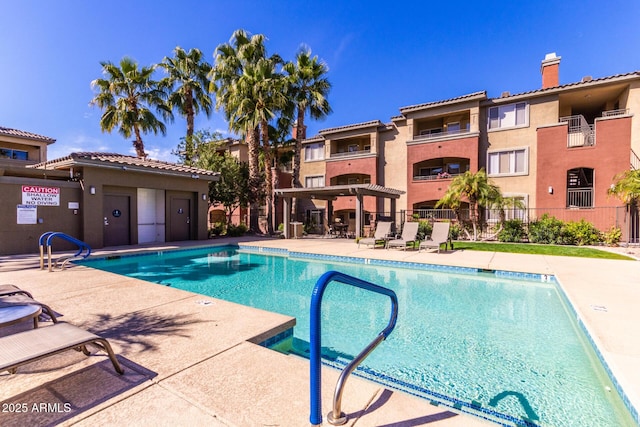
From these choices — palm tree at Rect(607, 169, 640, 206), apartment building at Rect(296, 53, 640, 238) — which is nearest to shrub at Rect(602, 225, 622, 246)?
apartment building at Rect(296, 53, 640, 238)

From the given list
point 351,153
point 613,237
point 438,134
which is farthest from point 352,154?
point 613,237

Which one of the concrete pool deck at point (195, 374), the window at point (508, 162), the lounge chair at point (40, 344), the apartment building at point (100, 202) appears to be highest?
the window at point (508, 162)

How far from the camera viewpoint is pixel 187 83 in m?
21.6

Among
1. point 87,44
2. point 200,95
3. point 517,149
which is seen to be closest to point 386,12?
point 517,149

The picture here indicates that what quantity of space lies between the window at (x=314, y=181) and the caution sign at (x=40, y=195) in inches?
748

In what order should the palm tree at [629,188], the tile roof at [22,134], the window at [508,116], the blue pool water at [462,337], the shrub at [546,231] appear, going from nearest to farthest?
the blue pool water at [462,337]
the palm tree at [629,188]
the shrub at [546,231]
the window at [508,116]
the tile roof at [22,134]

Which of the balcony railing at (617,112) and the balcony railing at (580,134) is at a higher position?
the balcony railing at (617,112)

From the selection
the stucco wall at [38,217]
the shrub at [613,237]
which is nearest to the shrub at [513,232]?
the shrub at [613,237]

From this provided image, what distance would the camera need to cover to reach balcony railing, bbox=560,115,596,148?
17.5 m

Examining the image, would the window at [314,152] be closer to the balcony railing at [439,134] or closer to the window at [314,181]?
the window at [314,181]

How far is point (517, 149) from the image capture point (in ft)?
65.6

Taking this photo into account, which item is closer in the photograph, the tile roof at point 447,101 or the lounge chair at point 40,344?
the lounge chair at point 40,344

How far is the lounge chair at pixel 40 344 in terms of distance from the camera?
218 centimetres

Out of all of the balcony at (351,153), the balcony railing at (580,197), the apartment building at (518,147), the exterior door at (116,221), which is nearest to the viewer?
the exterior door at (116,221)
